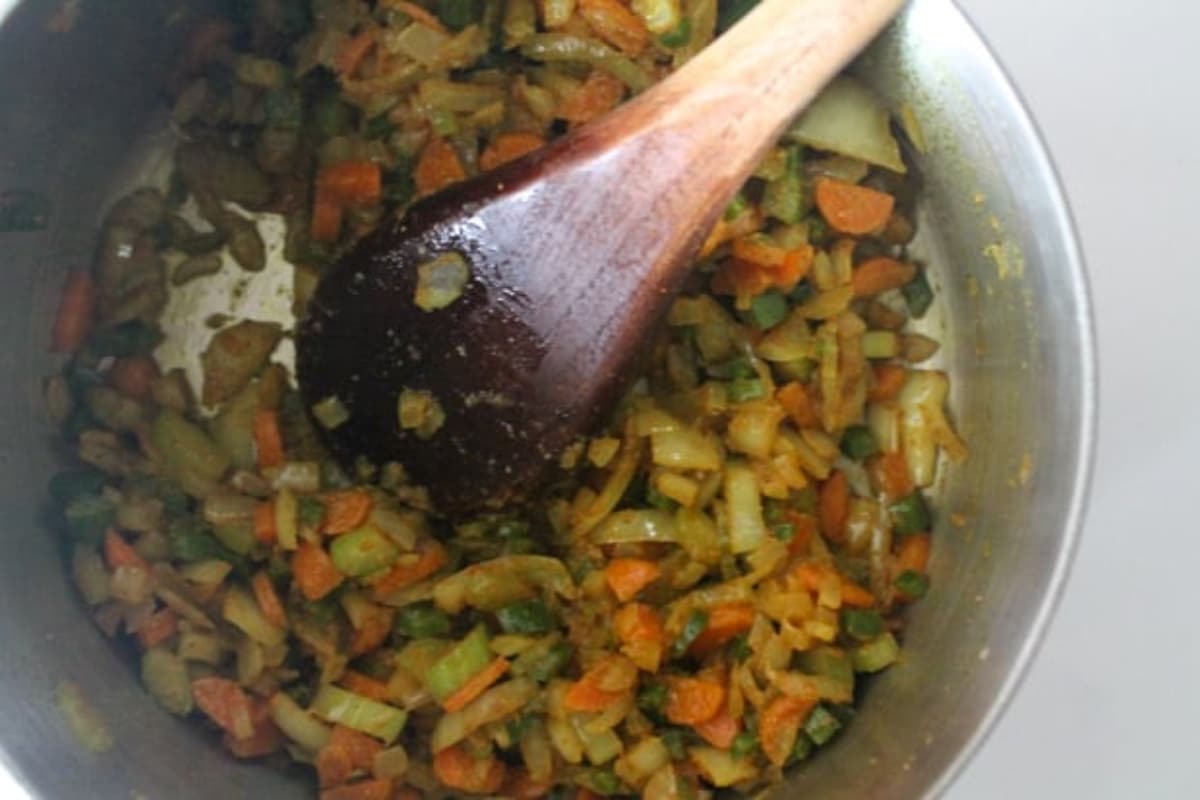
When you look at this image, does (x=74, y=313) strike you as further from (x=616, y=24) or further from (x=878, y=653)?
(x=878, y=653)

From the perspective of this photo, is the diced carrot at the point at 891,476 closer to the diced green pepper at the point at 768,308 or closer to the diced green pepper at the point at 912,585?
the diced green pepper at the point at 912,585

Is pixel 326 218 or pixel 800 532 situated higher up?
pixel 326 218

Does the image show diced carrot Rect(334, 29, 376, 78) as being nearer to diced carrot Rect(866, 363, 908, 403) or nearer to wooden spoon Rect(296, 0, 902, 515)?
wooden spoon Rect(296, 0, 902, 515)

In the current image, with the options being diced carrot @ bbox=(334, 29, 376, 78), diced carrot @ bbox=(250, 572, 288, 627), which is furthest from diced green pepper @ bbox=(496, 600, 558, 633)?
diced carrot @ bbox=(334, 29, 376, 78)

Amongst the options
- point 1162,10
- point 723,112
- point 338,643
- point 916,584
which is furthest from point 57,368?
point 1162,10

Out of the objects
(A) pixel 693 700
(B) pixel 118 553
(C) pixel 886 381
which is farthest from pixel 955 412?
(B) pixel 118 553

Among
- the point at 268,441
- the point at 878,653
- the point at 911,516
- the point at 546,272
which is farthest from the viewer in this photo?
the point at 268,441

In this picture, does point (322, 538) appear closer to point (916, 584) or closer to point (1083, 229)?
point (916, 584)
